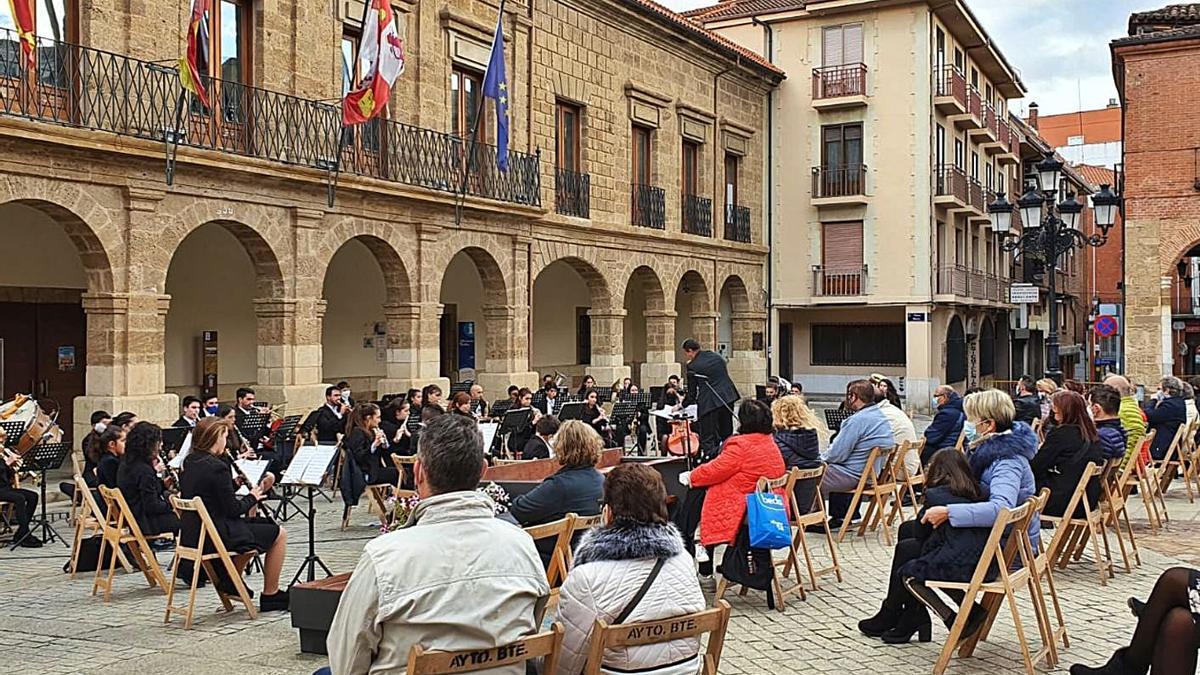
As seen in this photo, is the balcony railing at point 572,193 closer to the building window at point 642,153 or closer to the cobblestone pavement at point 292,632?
the building window at point 642,153

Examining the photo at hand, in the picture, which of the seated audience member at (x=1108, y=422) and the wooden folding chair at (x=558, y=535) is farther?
the seated audience member at (x=1108, y=422)

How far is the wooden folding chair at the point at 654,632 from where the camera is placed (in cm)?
374

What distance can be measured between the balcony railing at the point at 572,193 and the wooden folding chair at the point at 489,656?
17.8 m

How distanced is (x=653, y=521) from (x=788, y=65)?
2675 centimetres

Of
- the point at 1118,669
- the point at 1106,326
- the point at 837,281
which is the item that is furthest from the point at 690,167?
the point at 1118,669

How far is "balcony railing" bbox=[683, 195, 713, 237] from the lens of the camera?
83.5 feet

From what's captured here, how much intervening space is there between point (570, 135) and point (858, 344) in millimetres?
11958

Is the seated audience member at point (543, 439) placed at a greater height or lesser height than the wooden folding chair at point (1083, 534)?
greater

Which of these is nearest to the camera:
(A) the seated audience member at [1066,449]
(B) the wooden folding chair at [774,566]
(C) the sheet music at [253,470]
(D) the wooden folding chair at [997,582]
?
(D) the wooden folding chair at [997,582]

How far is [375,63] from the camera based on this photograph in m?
14.2

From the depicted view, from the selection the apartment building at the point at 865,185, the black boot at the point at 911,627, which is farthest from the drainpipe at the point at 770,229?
the black boot at the point at 911,627

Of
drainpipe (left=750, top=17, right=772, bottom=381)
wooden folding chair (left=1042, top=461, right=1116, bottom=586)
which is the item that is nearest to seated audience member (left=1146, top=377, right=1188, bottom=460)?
wooden folding chair (left=1042, top=461, right=1116, bottom=586)

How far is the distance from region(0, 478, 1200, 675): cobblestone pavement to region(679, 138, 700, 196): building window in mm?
17469

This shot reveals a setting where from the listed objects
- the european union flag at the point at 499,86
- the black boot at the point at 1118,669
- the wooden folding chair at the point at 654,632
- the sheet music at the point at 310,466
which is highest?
the european union flag at the point at 499,86
